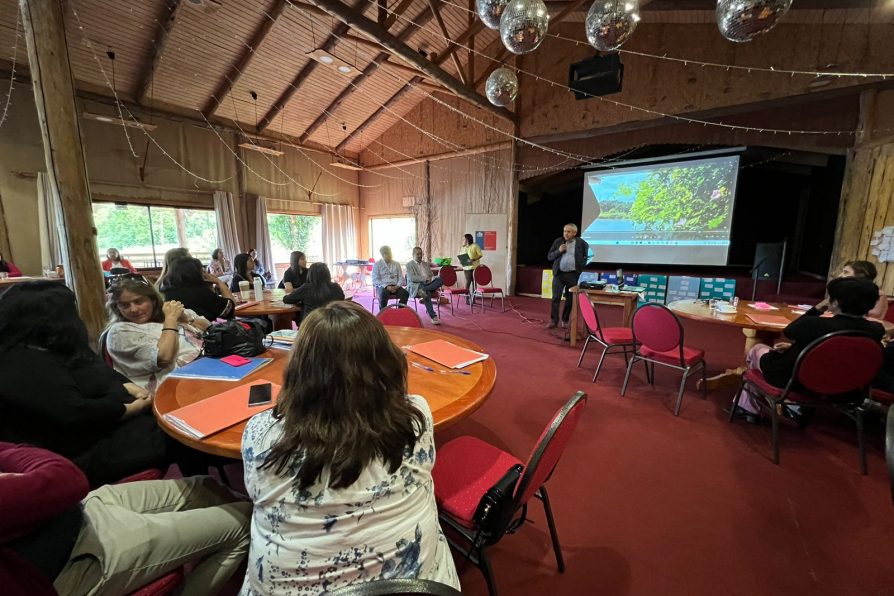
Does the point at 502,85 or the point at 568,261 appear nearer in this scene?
the point at 502,85

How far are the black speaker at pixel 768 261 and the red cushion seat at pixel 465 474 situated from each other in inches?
253

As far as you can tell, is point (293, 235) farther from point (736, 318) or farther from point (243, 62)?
point (736, 318)

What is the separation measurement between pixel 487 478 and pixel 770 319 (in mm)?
2724

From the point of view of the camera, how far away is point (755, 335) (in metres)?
2.89

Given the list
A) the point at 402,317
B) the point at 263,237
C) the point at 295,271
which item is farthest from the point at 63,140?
the point at 263,237

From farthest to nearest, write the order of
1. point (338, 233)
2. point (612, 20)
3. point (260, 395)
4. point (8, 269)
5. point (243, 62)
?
point (338, 233), point (243, 62), point (8, 269), point (612, 20), point (260, 395)

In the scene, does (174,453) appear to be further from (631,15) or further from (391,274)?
(391,274)

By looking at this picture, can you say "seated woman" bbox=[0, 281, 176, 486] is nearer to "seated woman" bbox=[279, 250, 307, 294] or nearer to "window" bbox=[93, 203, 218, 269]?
"seated woman" bbox=[279, 250, 307, 294]

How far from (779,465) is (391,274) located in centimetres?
470

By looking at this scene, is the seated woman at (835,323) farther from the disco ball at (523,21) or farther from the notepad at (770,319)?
the disco ball at (523,21)

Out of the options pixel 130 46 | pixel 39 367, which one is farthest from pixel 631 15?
pixel 130 46

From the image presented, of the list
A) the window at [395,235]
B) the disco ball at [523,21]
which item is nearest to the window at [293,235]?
the window at [395,235]

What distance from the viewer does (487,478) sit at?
1.34 m

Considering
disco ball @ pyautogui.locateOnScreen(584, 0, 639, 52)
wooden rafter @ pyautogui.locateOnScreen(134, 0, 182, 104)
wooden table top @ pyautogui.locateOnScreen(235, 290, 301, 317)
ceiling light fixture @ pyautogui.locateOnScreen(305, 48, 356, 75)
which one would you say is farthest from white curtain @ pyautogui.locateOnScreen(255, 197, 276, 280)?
disco ball @ pyautogui.locateOnScreen(584, 0, 639, 52)
